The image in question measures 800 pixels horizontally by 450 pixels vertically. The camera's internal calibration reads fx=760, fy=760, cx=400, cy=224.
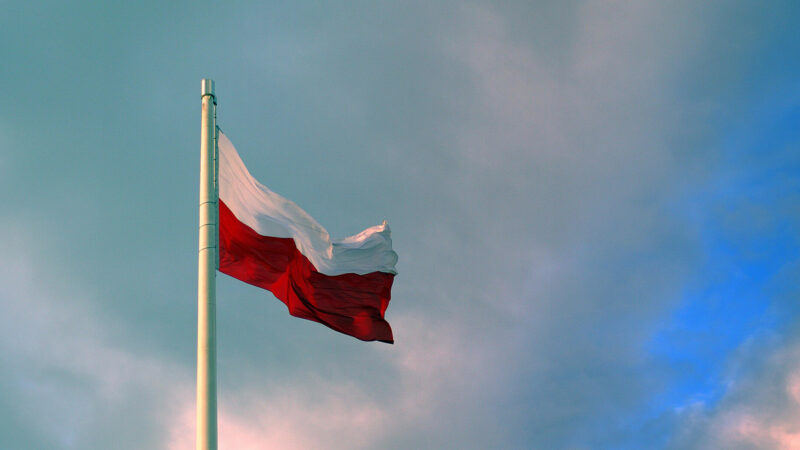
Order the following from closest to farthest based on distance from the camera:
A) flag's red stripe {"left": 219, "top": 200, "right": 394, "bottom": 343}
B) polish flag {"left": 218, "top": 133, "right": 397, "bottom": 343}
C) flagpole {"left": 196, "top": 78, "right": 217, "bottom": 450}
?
flagpole {"left": 196, "top": 78, "right": 217, "bottom": 450} → polish flag {"left": 218, "top": 133, "right": 397, "bottom": 343} → flag's red stripe {"left": 219, "top": 200, "right": 394, "bottom": 343}

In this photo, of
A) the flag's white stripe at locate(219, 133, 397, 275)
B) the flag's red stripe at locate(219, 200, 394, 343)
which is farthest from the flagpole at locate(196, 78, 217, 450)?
the flag's red stripe at locate(219, 200, 394, 343)

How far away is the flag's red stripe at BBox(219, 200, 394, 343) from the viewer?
2019cm

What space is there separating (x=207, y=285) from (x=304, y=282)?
5379mm

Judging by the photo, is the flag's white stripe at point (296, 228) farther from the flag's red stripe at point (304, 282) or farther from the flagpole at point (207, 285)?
the flagpole at point (207, 285)

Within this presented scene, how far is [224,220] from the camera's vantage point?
65.7 ft

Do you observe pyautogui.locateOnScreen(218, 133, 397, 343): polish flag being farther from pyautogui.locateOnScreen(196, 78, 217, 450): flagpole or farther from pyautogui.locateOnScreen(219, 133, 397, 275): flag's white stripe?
pyautogui.locateOnScreen(196, 78, 217, 450): flagpole

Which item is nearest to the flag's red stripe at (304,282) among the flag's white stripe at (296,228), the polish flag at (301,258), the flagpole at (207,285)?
the polish flag at (301,258)

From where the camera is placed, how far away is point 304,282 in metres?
22.0

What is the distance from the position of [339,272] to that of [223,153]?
534cm

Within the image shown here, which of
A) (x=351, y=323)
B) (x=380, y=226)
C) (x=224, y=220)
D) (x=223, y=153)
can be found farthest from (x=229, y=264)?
(x=380, y=226)

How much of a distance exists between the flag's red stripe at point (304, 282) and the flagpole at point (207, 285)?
1.85 m

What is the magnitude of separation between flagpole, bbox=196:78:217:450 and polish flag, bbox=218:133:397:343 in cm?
134

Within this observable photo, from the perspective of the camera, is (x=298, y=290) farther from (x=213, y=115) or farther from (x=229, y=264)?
(x=213, y=115)

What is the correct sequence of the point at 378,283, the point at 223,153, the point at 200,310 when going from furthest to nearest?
the point at 378,283, the point at 223,153, the point at 200,310
